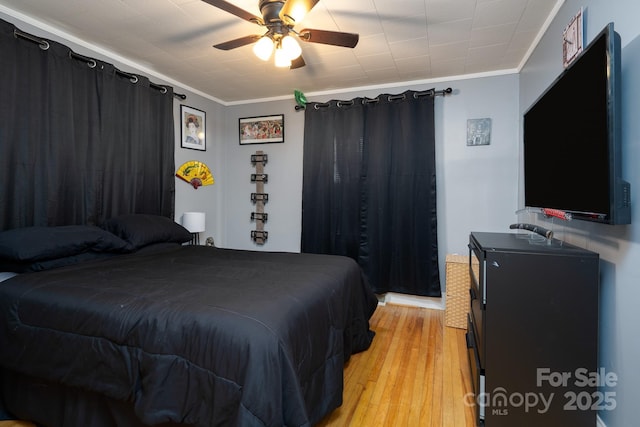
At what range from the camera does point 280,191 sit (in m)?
4.09

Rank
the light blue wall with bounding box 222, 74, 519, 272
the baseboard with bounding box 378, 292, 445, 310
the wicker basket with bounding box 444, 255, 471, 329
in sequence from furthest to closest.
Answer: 1. the baseboard with bounding box 378, 292, 445, 310
2. the light blue wall with bounding box 222, 74, 519, 272
3. the wicker basket with bounding box 444, 255, 471, 329

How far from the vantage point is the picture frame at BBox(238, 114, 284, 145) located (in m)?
4.06

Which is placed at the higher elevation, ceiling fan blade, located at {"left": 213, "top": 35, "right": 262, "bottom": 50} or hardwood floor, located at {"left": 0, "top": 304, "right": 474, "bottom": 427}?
ceiling fan blade, located at {"left": 213, "top": 35, "right": 262, "bottom": 50}

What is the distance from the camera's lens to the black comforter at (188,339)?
1.15m

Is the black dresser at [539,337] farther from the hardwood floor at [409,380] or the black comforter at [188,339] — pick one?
the black comforter at [188,339]

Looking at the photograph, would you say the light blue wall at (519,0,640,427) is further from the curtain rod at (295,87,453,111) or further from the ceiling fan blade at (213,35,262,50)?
the ceiling fan blade at (213,35,262,50)

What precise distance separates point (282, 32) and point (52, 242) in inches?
77.8

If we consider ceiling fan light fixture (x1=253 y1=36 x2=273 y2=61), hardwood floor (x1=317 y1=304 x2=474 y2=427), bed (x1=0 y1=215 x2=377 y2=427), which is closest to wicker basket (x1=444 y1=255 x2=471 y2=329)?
hardwood floor (x1=317 y1=304 x2=474 y2=427)

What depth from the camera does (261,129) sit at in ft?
13.6

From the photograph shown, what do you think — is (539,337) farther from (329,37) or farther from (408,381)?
(329,37)

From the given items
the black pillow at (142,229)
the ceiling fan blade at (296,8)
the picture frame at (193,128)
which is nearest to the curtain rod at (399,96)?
the picture frame at (193,128)

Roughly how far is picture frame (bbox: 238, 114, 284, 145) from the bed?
7.78 ft

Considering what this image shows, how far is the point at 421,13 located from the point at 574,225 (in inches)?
67.1

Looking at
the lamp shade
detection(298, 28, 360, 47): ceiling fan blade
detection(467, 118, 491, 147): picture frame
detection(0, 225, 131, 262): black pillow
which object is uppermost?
detection(298, 28, 360, 47): ceiling fan blade
